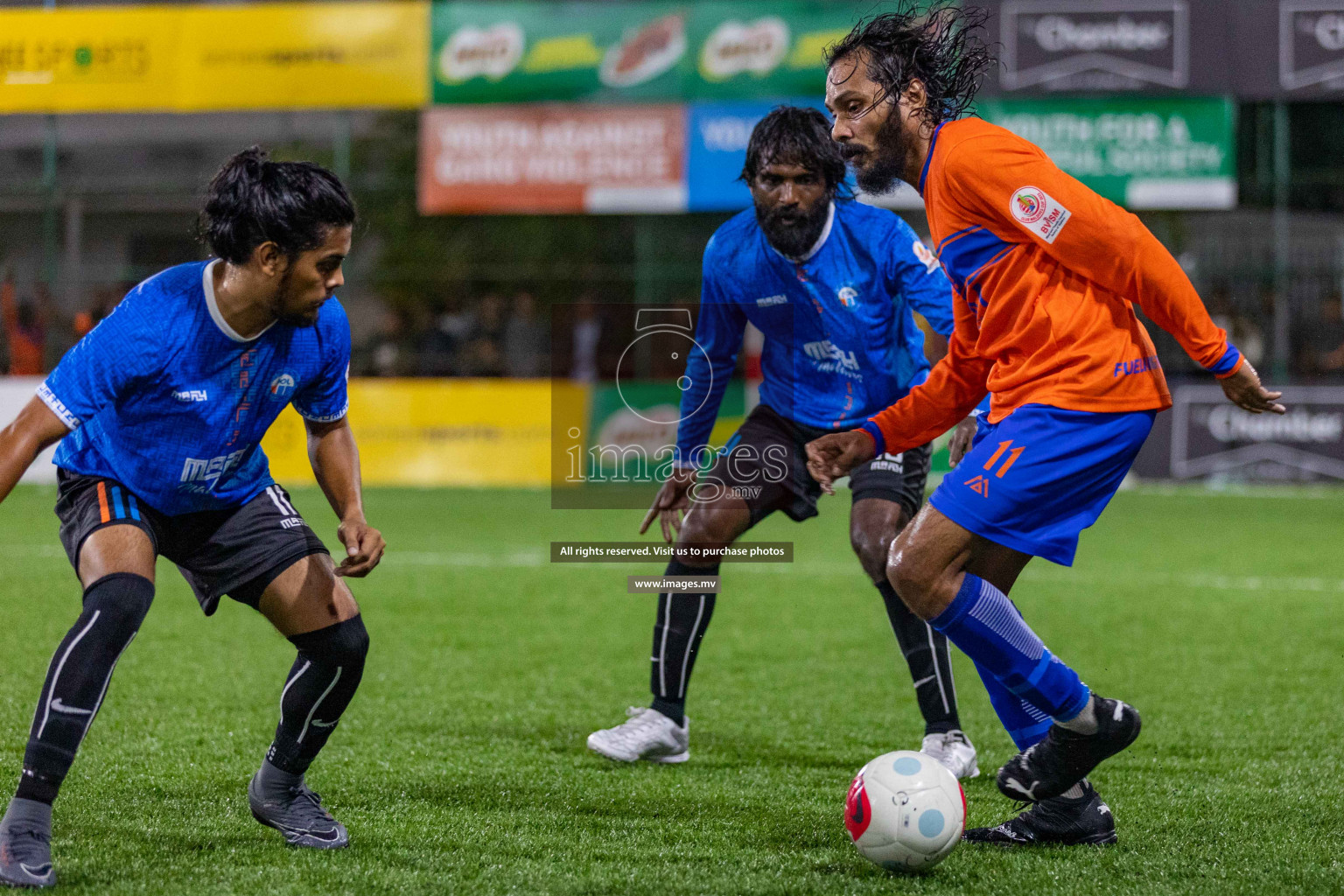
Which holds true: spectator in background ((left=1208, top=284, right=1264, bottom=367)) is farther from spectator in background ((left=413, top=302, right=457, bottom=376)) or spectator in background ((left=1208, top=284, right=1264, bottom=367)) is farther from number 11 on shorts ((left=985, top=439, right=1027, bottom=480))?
number 11 on shorts ((left=985, top=439, right=1027, bottom=480))

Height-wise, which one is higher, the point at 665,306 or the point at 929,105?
the point at 929,105

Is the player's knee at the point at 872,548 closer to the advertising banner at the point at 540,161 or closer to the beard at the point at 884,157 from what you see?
the beard at the point at 884,157

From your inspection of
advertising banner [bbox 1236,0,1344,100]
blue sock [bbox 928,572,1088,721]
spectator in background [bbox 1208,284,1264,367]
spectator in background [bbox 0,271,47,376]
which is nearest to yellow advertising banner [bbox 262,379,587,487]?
spectator in background [bbox 0,271,47,376]

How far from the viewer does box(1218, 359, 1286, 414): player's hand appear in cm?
367

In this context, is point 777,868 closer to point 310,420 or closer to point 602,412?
point 310,420

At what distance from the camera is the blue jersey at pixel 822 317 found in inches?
199

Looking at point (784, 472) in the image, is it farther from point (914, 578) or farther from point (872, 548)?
point (914, 578)

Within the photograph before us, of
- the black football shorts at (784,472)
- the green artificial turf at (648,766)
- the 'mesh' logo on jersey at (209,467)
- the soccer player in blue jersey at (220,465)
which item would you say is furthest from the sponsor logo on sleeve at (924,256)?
the 'mesh' logo on jersey at (209,467)

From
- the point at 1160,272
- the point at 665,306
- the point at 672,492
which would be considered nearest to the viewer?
the point at 1160,272

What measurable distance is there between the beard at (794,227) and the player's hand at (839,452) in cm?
111

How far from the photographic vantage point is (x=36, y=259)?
1869cm

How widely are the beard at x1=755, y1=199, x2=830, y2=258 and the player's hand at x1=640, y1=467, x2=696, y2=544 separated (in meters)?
0.88

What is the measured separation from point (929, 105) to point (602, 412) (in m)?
12.9

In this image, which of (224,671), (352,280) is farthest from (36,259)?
(224,671)
